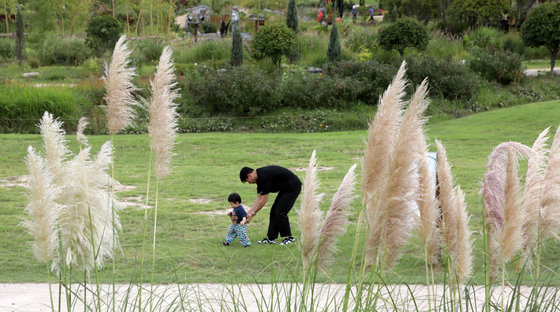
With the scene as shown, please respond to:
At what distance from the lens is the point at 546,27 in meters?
20.2

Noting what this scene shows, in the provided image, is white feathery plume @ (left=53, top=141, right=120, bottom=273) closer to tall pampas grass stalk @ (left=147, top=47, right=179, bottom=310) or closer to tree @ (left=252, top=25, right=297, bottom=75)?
tall pampas grass stalk @ (left=147, top=47, right=179, bottom=310)

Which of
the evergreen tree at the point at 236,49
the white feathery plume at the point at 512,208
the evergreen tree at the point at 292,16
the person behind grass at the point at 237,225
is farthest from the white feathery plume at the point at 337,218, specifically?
the evergreen tree at the point at 292,16

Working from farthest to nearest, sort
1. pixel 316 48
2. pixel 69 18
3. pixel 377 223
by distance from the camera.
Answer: pixel 69 18 → pixel 316 48 → pixel 377 223

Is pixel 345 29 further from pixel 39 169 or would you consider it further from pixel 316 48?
pixel 39 169

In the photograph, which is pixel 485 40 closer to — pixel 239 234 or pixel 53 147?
pixel 239 234

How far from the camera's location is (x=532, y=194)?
2.29 metres

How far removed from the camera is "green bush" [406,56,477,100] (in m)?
17.5

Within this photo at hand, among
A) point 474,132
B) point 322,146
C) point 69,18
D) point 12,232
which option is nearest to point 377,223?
point 12,232

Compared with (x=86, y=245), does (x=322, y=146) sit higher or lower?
lower

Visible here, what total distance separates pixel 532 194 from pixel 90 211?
151cm

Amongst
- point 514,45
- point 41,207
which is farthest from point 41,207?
point 514,45

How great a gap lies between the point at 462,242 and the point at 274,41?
643 inches

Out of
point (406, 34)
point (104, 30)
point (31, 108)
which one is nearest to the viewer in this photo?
point (31, 108)

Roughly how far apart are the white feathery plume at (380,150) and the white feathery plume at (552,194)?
61cm
